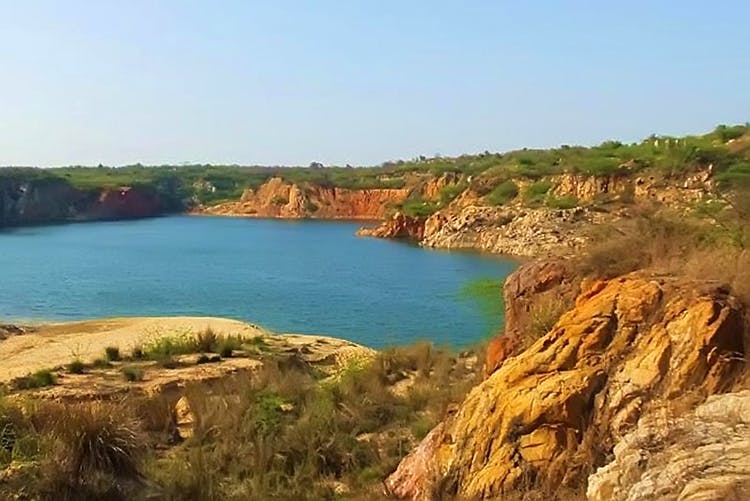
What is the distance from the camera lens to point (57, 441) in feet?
23.1

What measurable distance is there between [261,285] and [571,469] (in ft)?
121

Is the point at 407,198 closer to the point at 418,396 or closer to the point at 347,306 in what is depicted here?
the point at 347,306

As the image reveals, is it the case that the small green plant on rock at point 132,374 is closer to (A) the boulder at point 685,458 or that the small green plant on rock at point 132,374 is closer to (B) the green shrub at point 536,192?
(A) the boulder at point 685,458

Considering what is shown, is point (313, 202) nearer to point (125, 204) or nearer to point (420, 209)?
point (125, 204)

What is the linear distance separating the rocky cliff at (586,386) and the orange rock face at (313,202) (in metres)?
87.0

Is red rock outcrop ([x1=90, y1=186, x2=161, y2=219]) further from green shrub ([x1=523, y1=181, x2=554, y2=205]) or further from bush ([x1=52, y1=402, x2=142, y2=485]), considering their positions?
bush ([x1=52, y1=402, x2=142, y2=485])

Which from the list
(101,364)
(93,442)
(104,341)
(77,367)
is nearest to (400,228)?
(104,341)

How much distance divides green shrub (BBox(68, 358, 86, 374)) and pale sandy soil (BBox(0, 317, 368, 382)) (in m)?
0.86

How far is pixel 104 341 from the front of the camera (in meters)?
24.3

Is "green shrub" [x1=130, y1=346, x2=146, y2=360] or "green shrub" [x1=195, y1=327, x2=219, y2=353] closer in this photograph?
"green shrub" [x1=130, y1=346, x2=146, y2=360]

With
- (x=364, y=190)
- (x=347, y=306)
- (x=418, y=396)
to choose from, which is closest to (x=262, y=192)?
(x=364, y=190)

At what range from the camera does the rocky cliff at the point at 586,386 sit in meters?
7.20

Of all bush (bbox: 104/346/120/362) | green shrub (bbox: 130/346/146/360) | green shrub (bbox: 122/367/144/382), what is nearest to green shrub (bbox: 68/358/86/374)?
bush (bbox: 104/346/120/362)

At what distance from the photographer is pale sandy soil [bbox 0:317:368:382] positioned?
20.4 m
